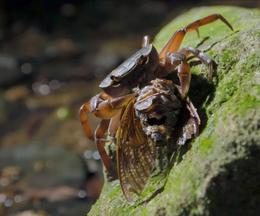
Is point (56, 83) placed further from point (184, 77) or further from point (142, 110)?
point (142, 110)

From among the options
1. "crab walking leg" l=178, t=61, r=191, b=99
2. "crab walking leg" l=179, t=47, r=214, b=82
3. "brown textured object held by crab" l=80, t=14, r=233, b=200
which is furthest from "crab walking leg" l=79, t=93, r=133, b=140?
"crab walking leg" l=179, t=47, r=214, b=82

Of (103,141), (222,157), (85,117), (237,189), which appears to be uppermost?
(85,117)

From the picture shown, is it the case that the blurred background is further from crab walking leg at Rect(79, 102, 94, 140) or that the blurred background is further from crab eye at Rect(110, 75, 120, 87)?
crab eye at Rect(110, 75, 120, 87)

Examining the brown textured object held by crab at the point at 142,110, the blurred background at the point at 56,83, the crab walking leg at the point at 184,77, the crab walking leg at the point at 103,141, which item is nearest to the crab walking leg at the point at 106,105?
the brown textured object held by crab at the point at 142,110

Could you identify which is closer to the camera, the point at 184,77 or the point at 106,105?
the point at 184,77

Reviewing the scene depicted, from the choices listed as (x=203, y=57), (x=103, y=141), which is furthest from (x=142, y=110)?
(x=103, y=141)
